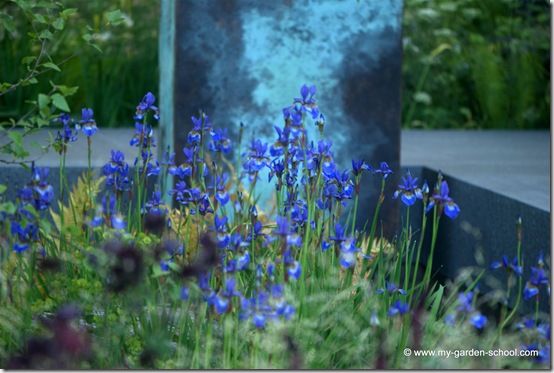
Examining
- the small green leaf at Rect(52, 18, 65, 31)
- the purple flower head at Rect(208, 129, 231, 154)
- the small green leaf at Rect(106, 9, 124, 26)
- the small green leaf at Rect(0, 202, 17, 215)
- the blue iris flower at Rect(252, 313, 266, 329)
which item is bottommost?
the blue iris flower at Rect(252, 313, 266, 329)

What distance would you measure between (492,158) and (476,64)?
8.80 feet

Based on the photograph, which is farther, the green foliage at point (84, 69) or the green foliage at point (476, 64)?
the green foliage at point (476, 64)

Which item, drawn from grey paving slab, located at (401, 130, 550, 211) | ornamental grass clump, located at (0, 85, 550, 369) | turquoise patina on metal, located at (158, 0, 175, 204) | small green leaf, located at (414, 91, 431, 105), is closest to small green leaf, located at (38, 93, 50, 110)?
ornamental grass clump, located at (0, 85, 550, 369)

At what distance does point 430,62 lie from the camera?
8.54 metres

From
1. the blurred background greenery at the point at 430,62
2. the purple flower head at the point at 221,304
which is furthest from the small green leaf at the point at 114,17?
the blurred background greenery at the point at 430,62

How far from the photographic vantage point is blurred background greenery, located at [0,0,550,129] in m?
6.77

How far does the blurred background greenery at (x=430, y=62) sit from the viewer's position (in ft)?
22.2

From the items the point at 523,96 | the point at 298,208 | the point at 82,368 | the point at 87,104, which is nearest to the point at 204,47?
the point at 298,208

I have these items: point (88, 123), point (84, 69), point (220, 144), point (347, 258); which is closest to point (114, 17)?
point (88, 123)

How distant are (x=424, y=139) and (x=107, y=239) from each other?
161 inches

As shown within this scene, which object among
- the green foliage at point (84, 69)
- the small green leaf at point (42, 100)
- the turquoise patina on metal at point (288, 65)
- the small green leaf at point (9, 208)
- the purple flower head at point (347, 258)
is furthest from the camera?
the green foliage at point (84, 69)

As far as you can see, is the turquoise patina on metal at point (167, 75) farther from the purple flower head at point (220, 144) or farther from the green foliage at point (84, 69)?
the green foliage at point (84, 69)

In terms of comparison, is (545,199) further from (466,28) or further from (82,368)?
(466,28)

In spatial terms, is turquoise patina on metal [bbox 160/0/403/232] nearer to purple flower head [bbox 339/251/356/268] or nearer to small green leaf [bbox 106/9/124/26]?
small green leaf [bbox 106/9/124/26]
